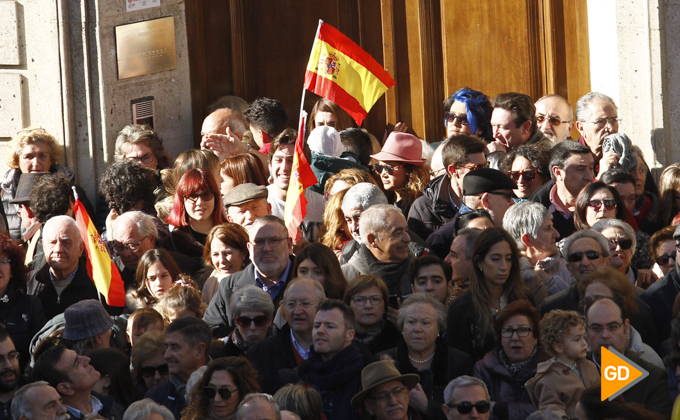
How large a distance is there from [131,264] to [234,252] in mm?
931

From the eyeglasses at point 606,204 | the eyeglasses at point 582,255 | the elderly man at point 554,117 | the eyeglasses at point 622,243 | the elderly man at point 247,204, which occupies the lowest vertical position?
the eyeglasses at point 582,255

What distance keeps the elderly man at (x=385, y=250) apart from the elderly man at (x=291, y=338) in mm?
736

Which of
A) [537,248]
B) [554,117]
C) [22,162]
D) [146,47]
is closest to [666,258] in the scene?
[537,248]

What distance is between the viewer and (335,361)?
739 cm

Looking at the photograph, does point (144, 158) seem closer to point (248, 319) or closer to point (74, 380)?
point (248, 319)

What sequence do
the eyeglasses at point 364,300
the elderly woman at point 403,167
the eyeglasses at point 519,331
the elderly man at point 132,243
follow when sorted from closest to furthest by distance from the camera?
1. the eyeglasses at point 519,331
2. the eyeglasses at point 364,300
3. the elderly man at point 132,243
4. the elderly woman at point 403,167

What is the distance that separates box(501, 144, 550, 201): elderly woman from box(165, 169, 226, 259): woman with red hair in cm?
239

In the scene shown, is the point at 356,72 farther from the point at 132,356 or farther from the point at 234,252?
the point at 132,356

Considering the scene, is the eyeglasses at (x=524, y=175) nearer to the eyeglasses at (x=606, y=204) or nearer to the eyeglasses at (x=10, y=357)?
the eyeglasses at (x=606, y=204)

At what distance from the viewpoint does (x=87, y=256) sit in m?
9.23

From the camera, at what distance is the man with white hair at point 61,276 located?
907cm

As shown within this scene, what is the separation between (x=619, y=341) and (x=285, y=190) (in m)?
3.57

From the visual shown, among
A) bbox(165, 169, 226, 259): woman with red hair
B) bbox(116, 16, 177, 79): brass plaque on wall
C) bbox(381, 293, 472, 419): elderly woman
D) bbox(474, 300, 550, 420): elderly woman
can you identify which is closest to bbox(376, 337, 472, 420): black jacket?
bbox(381, 293, 472, 419): elderly woman

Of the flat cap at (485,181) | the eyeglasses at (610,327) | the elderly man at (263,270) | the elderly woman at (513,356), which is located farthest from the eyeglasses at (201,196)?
the eyeglasses at (610,327)
